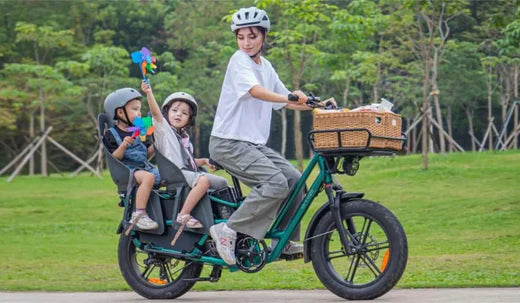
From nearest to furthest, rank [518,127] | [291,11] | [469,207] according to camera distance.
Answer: [469,207] → [291,11] → [518,127]

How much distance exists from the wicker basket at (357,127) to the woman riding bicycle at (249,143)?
0.29m

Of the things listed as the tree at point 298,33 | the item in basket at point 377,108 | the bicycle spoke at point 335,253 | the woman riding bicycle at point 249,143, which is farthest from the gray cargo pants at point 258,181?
the tree at point 298,33

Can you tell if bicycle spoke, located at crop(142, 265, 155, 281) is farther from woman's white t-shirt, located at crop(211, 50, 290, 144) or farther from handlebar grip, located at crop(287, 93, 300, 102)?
handlebar grip, located at crop(287, 93, 300, 102)

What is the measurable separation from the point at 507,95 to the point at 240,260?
113 feet

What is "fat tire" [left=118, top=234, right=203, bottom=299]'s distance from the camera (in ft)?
24.9

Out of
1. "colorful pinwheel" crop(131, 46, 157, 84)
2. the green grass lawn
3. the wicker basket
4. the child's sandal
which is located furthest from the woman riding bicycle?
the green grass lawn

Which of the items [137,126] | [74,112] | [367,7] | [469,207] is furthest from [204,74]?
[137,126]

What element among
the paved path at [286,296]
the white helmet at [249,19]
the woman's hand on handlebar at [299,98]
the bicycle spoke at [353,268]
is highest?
the white helmet at [249,19]

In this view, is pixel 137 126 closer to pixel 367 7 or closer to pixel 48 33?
pixel 367 7

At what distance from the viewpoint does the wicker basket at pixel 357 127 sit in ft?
21.7

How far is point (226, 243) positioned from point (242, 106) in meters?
0.92

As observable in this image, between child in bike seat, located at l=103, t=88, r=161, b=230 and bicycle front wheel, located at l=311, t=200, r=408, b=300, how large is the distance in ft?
4.24

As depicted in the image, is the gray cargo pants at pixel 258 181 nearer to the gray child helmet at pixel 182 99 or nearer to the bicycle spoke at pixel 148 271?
the gray child helmet at pixel 182 99

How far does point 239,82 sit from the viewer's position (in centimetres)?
700
